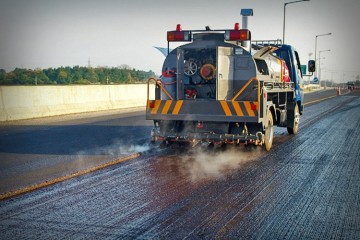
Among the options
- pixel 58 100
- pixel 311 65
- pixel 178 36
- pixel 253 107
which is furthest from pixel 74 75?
pixel 253 107

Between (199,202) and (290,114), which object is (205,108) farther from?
(290,114)

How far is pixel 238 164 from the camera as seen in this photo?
8914mm

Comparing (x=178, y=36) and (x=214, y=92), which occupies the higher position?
(x=178, y=36)

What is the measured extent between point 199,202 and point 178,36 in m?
5.60

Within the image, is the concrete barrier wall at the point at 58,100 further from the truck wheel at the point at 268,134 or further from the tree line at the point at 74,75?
the tree line at the point at 74,75

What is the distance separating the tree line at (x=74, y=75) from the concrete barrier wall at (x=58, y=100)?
66.0ft

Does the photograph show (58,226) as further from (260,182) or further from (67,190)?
(260,182)

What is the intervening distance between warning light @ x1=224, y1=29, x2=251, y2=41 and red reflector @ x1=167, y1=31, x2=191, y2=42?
3.26 feet

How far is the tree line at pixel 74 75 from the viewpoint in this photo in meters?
45.5

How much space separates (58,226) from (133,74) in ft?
190

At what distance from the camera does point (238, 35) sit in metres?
9.98

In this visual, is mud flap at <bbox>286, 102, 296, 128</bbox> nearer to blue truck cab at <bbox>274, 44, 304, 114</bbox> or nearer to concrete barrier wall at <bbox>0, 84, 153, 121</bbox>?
blue truck cab at <bbox>274, 44, 304, 114</bbox>

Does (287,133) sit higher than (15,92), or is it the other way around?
(15,92)

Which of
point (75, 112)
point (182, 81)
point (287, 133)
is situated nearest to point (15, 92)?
point (75, 112)
